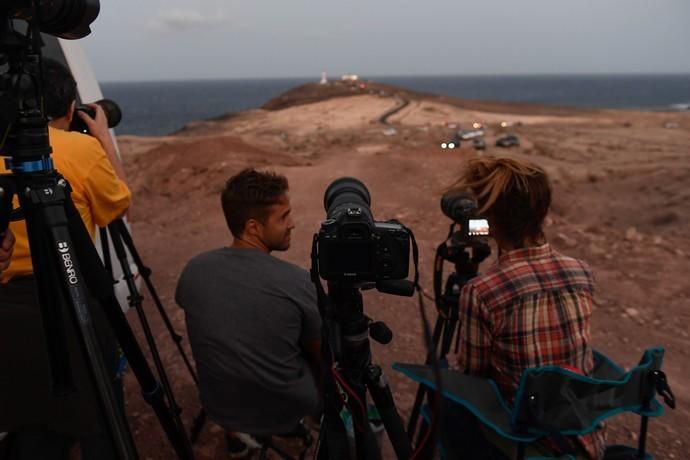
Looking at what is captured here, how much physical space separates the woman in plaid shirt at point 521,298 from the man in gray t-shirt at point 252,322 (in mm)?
835

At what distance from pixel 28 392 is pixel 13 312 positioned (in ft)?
1.18

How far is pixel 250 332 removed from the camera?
2.47 metres

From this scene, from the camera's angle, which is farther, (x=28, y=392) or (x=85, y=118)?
(x=85, y=118)

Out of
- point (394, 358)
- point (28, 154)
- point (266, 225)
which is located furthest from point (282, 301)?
point (394, 358)

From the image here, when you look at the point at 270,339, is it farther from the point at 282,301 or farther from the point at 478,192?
the point at 478,192

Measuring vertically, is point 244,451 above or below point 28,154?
below

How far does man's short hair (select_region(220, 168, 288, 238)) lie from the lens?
2.70 meters

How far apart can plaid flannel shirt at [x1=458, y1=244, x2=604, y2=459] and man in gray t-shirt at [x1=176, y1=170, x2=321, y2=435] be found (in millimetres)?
840

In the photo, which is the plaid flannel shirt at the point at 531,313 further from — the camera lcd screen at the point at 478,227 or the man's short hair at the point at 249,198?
the man's short hair at the point at 249,198

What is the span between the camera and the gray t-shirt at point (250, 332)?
2.47 meters

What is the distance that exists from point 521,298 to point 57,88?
2.28 meters

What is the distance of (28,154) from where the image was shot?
4.70 feet

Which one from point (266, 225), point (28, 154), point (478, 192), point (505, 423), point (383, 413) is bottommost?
point (505, 423)

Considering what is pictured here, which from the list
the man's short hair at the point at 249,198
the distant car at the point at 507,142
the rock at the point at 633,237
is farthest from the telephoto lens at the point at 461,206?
the distant car at the point at 507,142
